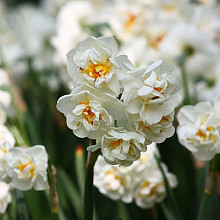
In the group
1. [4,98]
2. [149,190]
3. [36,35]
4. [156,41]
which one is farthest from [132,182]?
[36,35]

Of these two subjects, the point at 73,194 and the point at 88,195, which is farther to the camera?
the point at 73,194

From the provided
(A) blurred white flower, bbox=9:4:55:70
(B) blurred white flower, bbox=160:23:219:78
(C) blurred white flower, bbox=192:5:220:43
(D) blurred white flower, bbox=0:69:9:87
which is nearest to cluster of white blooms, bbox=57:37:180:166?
(D) blurred white flower, bbox=0:69:9:87

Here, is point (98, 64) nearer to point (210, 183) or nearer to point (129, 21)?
point (210, 183)

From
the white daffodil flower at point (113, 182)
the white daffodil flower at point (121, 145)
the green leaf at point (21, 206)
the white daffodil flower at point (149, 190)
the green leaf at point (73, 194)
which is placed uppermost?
the white daffodil flower at point (121, 145)

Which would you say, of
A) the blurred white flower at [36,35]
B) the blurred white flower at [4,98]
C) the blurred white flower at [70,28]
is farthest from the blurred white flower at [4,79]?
the blurred white flower at [36,35]

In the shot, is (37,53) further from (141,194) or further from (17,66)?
(141,194)

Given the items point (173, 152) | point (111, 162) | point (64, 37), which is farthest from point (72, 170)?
point (111, 162)

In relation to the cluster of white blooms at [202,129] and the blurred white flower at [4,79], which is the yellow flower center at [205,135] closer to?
the cluster of white blooms at [202,129]

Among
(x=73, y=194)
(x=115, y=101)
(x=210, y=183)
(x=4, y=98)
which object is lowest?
(x=73, y=194)
